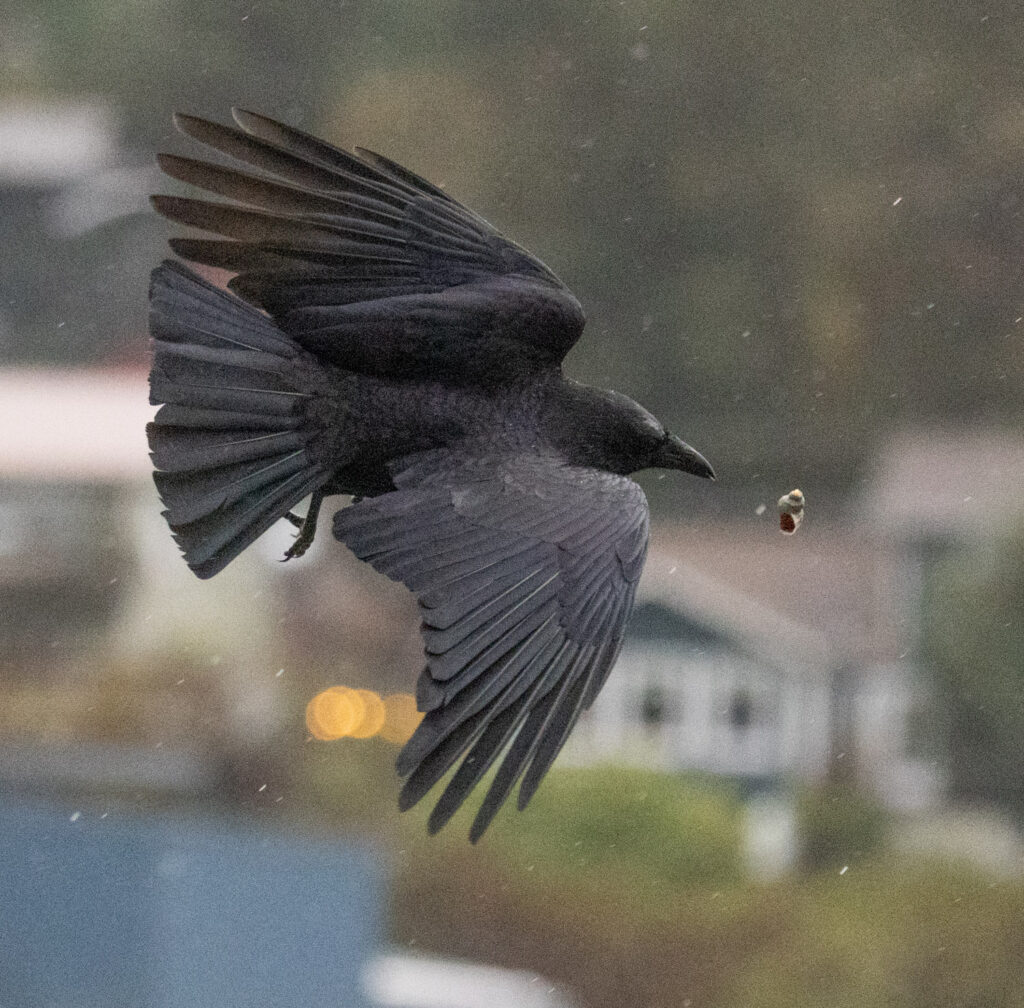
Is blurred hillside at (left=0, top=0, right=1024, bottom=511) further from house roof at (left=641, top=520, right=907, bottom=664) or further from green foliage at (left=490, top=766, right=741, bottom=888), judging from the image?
green foliage at (left=490, top=766, right=741, bottom=888)

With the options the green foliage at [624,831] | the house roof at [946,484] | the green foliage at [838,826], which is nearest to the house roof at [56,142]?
the house roof at [946,484]

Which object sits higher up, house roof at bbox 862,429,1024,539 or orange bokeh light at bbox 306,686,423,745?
house roof at bbox 862,429,1024,539

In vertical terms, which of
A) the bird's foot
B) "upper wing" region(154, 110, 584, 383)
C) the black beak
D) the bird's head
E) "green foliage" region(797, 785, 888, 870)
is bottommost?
"green foliage" region(797, 785, 888, 870)

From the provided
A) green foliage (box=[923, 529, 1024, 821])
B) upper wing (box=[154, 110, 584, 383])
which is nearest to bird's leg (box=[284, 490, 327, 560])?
upper wing (box=[154, 110, 584, 383])

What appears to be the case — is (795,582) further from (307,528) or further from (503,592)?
(503,592)

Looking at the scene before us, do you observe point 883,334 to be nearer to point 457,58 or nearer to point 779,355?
point 779,355

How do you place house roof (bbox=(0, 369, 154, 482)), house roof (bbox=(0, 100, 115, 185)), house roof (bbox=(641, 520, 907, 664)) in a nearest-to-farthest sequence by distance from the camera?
house roof (bbox=(641, 520, 907, 664))
house roof (bbox=(0, 369, 154, 482))
house roof (bbox=(0, 100, 115, 185))

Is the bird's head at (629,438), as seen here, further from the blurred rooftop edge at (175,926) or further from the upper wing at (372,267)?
the blurred rooftop edge at (175,926)
